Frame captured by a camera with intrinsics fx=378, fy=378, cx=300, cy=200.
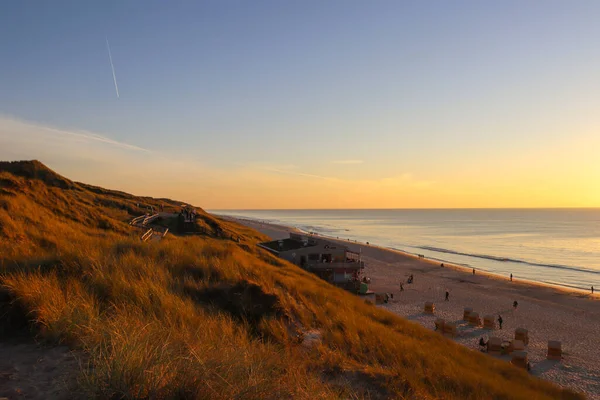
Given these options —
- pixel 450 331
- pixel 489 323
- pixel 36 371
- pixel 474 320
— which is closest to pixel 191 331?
pixel 36 371

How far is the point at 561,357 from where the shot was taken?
67.3 feet

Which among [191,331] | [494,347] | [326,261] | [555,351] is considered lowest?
[555,351]

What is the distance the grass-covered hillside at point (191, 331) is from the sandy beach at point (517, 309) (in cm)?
1008

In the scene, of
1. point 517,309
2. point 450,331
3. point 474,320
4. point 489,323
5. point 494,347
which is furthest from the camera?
point 517,309

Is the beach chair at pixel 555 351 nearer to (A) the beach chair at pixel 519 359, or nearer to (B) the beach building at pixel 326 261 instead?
(A) the beach chair at pixel 519 359

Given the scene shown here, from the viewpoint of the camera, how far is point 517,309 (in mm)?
32156

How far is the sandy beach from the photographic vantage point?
64.4 feet

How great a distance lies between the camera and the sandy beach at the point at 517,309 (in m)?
19.6

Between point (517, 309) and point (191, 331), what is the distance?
34.3 meters

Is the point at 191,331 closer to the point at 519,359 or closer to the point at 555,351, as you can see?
the point at 519,359

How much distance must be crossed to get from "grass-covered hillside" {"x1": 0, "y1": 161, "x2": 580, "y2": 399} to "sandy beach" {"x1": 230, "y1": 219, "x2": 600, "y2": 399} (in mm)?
10084

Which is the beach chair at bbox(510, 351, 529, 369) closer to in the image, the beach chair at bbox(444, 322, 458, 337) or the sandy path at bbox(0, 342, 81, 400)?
the beach chair at bbox(444, 322, 458, 337)

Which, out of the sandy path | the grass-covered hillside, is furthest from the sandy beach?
the sandy path

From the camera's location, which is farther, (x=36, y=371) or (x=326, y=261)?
(x=326, y=261)
